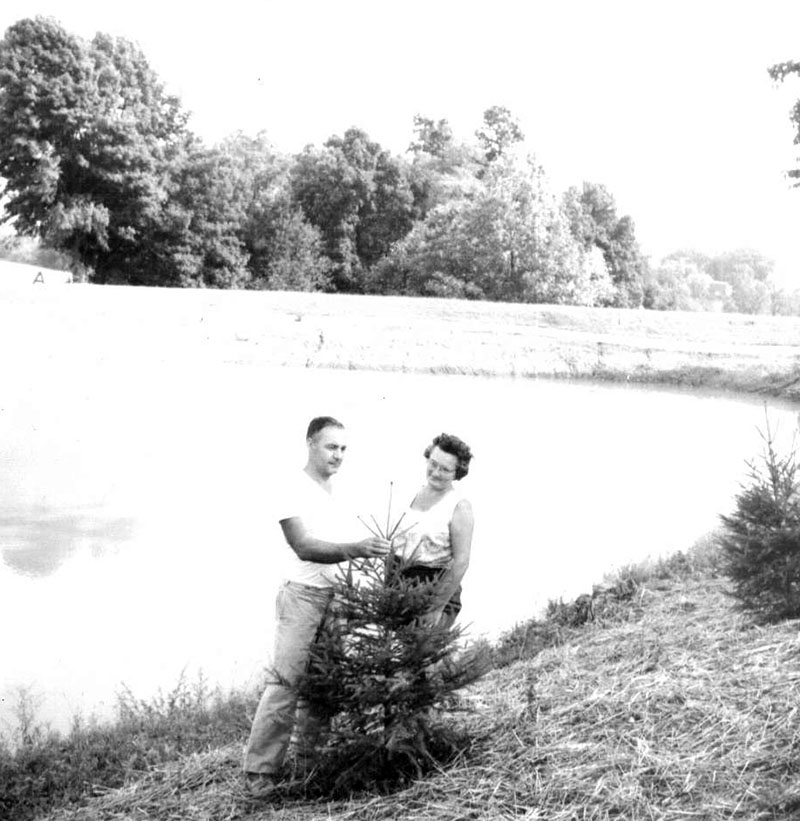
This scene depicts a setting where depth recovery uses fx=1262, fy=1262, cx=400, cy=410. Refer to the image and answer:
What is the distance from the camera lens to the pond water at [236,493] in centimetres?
1019

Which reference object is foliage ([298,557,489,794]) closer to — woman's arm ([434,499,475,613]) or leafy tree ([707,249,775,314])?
woman's arm ([434,499,475,613])

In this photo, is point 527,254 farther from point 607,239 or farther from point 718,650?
point 718,650

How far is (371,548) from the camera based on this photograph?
4965 millimetres

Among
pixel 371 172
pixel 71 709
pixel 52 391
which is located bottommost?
pixel 71 709

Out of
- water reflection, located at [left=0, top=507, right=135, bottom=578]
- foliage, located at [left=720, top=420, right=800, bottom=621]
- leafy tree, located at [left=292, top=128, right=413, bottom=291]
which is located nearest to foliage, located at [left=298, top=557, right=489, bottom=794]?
foliage, located at [left=720, top=420, right=800, bottom=621]

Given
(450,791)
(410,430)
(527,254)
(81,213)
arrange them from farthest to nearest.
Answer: (527,254)
(81,213)
(410,430)
(450,791)

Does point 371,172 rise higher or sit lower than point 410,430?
higher

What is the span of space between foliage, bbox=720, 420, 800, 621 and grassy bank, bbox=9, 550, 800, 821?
0.14m

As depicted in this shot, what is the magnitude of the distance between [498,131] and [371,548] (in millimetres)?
73629

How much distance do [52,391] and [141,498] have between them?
31.1 ft

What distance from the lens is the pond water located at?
33.4 feet

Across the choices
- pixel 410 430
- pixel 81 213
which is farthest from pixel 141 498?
pixel 81 213

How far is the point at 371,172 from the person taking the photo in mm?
62719

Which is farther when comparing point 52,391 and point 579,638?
point 52,391
